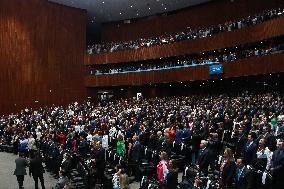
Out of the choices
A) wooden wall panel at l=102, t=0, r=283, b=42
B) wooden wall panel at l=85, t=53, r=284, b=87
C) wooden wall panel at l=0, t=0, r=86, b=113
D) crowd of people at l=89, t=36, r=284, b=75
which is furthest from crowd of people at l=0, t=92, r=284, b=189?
wooden wall panel at l=102, t=0, r=283, b=42

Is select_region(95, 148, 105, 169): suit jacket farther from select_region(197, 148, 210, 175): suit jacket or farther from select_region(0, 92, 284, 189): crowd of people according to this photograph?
select_region(197, 148, 210, 175): suit jacket

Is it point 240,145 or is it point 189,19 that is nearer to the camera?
point 240,145

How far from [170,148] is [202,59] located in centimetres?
1763

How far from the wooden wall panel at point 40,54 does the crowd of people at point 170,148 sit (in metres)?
9.36

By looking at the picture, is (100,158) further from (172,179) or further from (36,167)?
(172,179)

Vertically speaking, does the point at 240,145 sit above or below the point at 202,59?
below

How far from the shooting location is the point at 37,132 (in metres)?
15.0

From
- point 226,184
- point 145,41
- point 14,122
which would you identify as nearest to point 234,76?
point 145,41

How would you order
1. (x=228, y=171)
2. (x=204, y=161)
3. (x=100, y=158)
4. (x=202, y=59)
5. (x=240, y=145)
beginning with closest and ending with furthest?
(x=228, y=171) < (x=204, y=161) < (x=240, y=145) < (x=100, y=158) < (x=202, y=59)

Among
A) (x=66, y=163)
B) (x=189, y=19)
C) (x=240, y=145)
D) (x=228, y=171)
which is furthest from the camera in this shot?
→ (x=189, y=19)

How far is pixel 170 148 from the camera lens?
32.9ft

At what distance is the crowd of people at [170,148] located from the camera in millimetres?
6938

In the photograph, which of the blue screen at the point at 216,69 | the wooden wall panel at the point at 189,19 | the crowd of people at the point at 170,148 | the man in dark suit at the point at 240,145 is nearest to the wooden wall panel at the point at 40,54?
the wooden wall panel at the point at 189,19

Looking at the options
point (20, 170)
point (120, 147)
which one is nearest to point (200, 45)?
point (120, 147)
